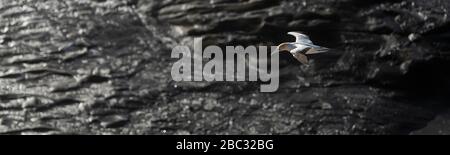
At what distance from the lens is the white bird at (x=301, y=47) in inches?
105

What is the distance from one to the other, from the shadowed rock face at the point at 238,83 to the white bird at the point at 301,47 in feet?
0.10

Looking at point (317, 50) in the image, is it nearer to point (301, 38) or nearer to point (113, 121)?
point (301, 38)

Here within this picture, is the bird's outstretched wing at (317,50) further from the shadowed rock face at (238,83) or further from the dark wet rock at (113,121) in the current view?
the dark wet rock at (113,121)

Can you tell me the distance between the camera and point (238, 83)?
2.66 metres

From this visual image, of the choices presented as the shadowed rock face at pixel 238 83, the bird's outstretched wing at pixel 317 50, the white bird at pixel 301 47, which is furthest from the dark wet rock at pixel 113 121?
the bird's outstretched wing at pixel 317 50

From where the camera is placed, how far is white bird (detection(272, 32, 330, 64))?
105 inches

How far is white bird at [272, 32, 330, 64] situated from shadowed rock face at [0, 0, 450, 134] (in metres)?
0.03

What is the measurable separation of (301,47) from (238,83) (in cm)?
33

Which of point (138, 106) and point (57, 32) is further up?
point (57, 32)
